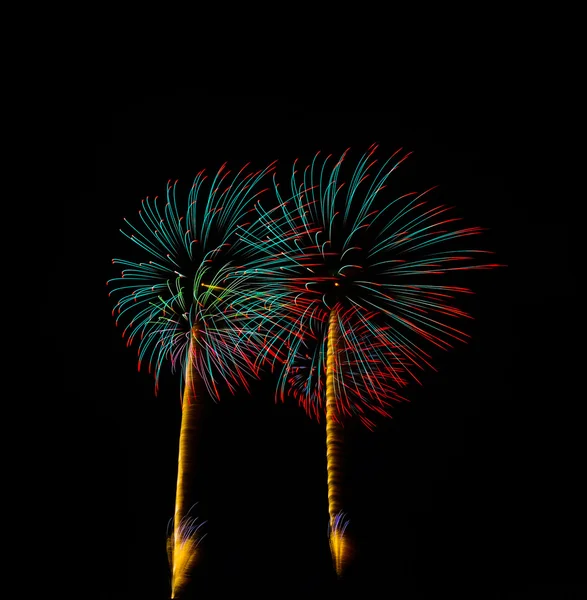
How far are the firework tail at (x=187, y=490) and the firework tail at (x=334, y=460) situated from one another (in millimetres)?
4071

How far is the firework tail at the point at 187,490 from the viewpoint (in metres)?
19.4

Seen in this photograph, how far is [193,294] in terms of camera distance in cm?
1956

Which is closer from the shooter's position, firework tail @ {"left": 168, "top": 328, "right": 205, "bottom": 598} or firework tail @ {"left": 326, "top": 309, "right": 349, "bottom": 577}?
firework tail @ {"left": 326, "top": 309, "right": 349, "bottom": 577}

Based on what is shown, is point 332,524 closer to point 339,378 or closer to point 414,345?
point 339,378

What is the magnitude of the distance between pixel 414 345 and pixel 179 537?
8934 mm

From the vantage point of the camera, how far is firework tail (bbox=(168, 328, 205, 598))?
1941 cm

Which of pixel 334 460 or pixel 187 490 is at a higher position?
pixel 334 460

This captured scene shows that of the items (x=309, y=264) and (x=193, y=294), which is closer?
(x=309, y=264)

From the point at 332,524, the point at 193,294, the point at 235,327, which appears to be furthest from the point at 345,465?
the point at 193,294

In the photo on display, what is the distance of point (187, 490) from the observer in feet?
66.5

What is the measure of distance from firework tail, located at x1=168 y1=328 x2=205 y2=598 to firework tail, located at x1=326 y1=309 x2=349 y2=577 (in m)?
4.07

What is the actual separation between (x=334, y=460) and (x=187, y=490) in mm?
4663

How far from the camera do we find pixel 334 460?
1916cm

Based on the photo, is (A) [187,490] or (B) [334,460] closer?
(B) [334,460]
